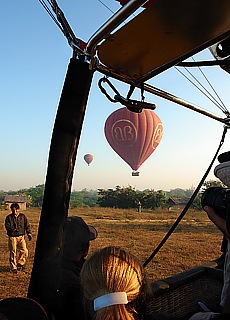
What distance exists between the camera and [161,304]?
5.58ft

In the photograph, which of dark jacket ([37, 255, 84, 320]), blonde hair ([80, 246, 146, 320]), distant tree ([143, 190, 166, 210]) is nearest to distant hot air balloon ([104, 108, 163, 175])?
distant tree ([143, 190, 166, 210])

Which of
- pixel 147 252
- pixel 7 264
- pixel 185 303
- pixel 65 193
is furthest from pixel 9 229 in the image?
pixel 65 193

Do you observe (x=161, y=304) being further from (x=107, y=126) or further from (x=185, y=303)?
(x=107, y=126)

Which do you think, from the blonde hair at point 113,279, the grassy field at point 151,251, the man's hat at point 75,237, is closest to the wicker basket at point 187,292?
the man's hat at point 75,237

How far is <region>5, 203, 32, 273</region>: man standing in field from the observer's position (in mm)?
4922

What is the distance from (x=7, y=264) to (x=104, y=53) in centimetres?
Result: 514

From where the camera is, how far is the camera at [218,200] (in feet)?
2.65

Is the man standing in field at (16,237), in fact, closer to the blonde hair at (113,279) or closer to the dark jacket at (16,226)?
the dark jacket at (16,226)

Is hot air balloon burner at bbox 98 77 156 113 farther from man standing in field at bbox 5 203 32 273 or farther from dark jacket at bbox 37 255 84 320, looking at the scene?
man standing in field at bbox 5 203 32 273

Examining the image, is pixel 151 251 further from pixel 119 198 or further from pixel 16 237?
pixel 119 198

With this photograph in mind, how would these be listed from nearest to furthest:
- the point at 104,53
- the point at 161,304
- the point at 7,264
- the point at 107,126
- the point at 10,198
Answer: the point at 104,53 < the point at 161,304 < the point at 7,264 < the point at 107,126 < the point at 10,198

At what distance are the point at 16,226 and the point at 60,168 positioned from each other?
4.37 m

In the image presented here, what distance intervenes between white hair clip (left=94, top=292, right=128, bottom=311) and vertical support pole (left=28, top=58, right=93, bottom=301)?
0.51ft

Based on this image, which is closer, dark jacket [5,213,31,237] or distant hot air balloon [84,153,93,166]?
dark jacket [5,213,31,237]
